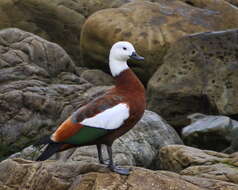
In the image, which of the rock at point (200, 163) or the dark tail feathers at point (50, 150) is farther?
the rock at point (200, 163)

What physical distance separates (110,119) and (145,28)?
698cm

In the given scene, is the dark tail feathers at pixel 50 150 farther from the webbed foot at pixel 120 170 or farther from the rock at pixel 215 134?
the rock at pixel 215 134

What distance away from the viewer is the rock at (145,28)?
13961 millimetres

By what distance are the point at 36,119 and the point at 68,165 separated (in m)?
3.92

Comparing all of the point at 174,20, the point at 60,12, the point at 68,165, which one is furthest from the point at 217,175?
the point at 60,12

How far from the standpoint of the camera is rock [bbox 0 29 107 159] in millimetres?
11602

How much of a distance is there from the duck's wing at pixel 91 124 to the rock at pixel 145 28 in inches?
254

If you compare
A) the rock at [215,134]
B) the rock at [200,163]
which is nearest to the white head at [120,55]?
the rock at [200,163]

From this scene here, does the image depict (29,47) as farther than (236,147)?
Yes

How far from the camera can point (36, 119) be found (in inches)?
459

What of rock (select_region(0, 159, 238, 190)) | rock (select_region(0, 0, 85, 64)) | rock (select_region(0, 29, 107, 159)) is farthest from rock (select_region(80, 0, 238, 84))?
rock (select_region(0, 159, 238, 190))

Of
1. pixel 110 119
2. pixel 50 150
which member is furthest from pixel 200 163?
pixel 50 150

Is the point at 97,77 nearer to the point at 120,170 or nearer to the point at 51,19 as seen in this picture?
the point at 51,19

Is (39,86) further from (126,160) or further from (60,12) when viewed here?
(60,12)
